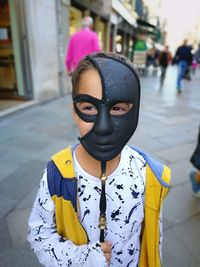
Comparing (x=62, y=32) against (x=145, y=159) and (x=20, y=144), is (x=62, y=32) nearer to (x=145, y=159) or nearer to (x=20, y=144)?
(x=20, y=144)

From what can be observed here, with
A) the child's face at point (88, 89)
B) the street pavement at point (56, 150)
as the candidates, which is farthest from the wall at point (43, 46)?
the child's face at point (88, 89)

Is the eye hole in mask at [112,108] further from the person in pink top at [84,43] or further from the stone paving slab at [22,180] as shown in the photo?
the person in pink top at [84,43]

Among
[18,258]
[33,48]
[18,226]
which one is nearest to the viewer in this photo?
[18,258]

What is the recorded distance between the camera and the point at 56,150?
340cm

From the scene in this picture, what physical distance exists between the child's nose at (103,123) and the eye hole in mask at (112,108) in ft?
0.09

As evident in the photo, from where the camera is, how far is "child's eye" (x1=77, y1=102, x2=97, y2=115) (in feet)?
2.67

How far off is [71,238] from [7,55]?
19.2 feet

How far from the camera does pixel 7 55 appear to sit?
602 cm

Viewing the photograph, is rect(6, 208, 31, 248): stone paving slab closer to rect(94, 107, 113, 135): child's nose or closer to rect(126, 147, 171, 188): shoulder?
rect(126, 147, 171, 188): shoulder

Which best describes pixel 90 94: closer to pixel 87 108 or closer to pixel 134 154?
pixel 87 108

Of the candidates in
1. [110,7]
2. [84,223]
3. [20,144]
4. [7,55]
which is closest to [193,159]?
[84,223]

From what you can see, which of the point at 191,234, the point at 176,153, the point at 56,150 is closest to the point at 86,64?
the point at 191,234

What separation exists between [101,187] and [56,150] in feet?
8.30

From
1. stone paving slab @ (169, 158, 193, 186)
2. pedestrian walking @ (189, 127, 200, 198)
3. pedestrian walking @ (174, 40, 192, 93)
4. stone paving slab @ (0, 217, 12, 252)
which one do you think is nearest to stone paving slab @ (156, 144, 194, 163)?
stone paving slab @ (169, 158, 193, 186)
